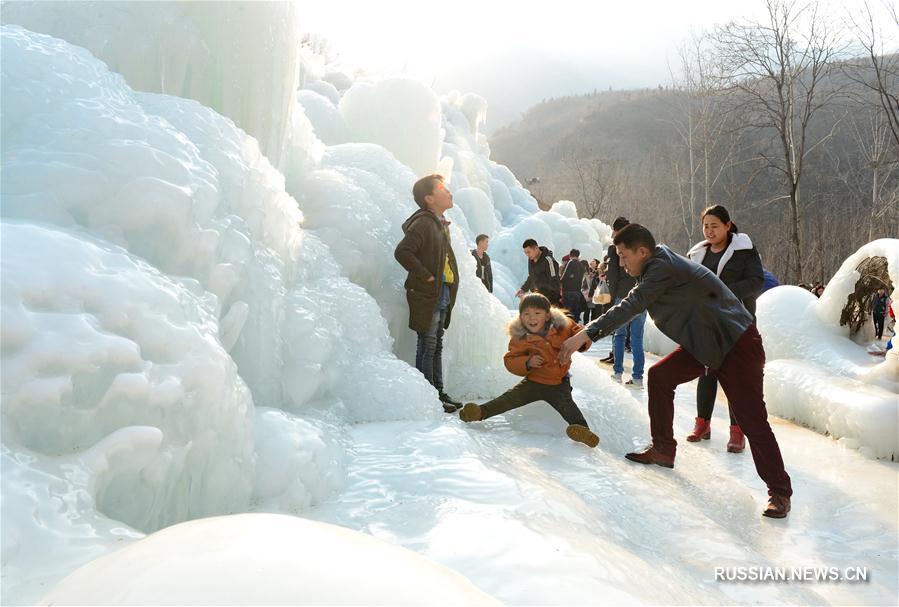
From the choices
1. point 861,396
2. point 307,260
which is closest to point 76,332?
point 307,260

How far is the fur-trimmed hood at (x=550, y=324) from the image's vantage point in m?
3.67

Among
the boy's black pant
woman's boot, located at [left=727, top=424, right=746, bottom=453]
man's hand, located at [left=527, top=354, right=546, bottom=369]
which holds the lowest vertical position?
woman's boot, located at [left=727, top=424, right=746, bottom=453]

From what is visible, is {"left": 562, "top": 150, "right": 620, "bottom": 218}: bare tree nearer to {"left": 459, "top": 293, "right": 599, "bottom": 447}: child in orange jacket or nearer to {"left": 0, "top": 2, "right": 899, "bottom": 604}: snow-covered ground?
{"left": 0, "top": 2, "right": 899, "bottom": 604}: snow-covered ground

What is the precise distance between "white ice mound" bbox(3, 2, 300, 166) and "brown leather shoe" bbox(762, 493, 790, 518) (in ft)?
11.8

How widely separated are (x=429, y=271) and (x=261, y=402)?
62.9 inches

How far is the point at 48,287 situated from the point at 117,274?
0.22 metres

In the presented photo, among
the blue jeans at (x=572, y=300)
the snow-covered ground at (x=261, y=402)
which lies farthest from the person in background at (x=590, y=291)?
the snow-covered ground at (x=261, y=402)

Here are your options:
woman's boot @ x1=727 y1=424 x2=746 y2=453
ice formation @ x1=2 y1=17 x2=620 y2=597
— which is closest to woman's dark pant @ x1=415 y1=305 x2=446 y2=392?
ice formation @ x1=2 y1=17 x2=620 y2=597

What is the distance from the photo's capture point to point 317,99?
26.1ft

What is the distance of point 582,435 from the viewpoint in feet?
11.2

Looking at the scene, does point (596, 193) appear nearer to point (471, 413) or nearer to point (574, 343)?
point (471, 413)

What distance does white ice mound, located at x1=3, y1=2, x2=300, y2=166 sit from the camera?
3375mm

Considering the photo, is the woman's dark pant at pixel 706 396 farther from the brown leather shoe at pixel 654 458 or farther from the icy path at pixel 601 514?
the brown leather shoe at pixel 654 458

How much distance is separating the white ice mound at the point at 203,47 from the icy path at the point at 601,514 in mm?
2374
